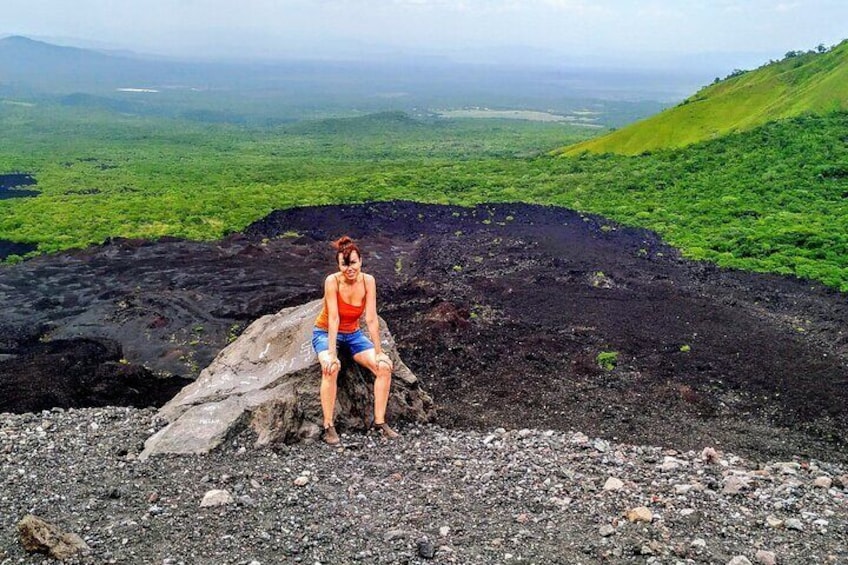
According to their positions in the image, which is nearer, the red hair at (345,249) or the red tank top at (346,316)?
the red hair at (345,249)

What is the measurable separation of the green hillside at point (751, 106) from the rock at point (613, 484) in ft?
147

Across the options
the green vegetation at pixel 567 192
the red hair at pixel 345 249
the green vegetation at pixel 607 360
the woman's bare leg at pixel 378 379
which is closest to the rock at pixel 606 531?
the woman's bare leg at pixel 378 379

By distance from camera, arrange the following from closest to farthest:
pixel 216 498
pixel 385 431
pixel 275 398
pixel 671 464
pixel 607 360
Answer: pixel 216 498 < pixel 671 464 < pixel 275 398 < pixel 385 431 < pixel 607 360

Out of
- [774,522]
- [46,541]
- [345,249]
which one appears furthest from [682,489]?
[46,541]

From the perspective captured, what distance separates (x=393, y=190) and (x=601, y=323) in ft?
97.2

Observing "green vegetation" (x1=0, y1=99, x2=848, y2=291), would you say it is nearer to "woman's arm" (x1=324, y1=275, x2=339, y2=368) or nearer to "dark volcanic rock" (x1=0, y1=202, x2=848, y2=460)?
"dark volcanic rock" (x1=0, y1=202, x2=848, y2=460)

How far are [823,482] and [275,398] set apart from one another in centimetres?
743

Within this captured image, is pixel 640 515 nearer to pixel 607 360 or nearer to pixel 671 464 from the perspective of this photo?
pixel 671 464

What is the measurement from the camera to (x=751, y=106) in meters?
53.6

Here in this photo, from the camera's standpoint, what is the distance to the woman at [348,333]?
9.45 m

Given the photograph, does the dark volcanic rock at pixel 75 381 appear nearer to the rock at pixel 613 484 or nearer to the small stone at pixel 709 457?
the rock at pixel 613 484

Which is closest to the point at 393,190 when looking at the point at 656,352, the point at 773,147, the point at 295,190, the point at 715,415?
the point at 295,190

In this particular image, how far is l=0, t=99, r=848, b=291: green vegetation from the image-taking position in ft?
98.7

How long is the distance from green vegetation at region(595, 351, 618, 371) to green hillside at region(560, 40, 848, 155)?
36.3m
